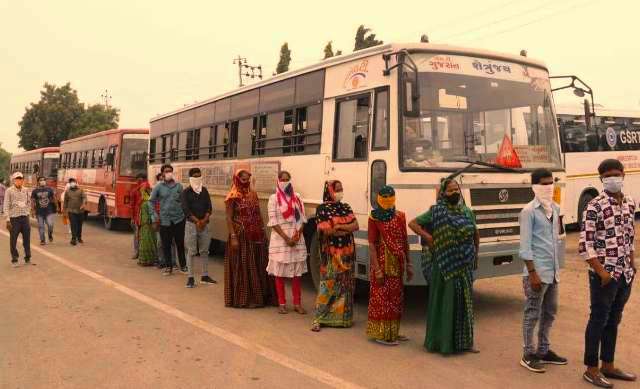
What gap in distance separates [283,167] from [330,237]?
245 centimetres

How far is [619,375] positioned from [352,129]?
3781 millimetres

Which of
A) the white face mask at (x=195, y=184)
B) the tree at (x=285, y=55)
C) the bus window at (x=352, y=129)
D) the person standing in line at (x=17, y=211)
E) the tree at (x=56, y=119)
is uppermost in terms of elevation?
the tree at (x=285, y=55)

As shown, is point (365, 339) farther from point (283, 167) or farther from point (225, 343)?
point (283, 167)

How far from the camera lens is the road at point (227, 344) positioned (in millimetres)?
4535

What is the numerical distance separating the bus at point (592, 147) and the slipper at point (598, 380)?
33.9 ft

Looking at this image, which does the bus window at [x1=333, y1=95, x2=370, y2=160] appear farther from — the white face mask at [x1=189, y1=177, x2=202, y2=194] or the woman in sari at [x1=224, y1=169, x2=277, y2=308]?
the white face mask at [x1=189, y1=177, x2=202, y2=194]

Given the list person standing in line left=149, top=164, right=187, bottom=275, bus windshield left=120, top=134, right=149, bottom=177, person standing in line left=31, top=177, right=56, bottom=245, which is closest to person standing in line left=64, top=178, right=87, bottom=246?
person standing in line left=31, top=177, right=56, bottom=245

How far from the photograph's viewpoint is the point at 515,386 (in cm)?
439

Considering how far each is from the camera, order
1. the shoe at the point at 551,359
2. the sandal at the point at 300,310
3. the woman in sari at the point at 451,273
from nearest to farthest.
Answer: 1. the shoe at the point at 551,359
2. the woman in sari at the point at 451,273
3. the sandal at the point at 300,310

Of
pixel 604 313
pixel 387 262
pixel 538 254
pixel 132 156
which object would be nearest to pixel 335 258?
pixel 387 262

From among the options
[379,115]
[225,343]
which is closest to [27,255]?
[225,343]

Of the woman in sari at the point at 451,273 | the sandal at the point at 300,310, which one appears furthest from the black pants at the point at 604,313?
the sandal at the point at 300,310

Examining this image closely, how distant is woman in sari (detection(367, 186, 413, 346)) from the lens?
5.49m

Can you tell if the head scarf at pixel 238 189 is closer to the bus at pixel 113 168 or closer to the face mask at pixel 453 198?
the face mask at pixel 453 198
